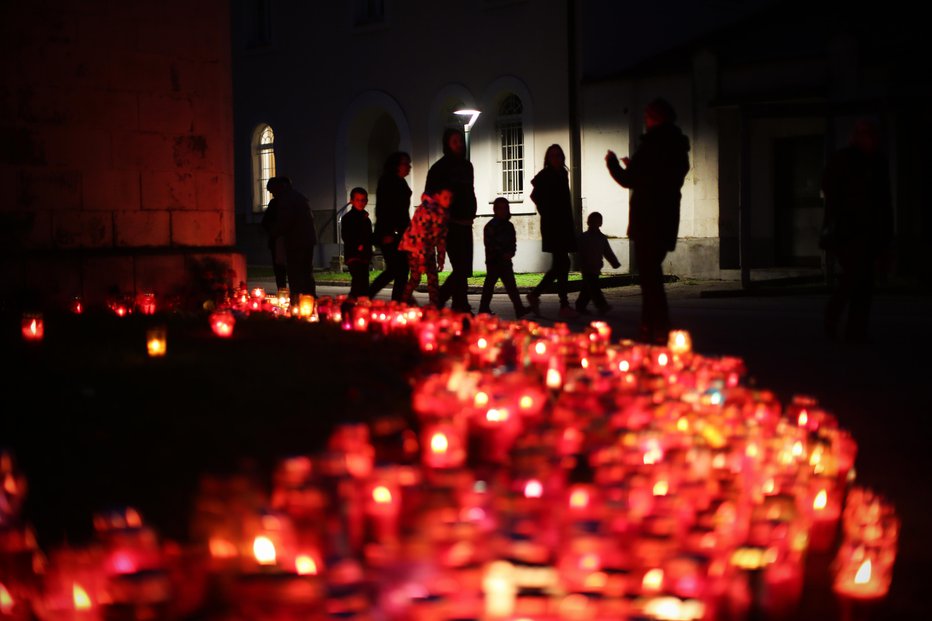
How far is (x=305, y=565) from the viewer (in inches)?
120

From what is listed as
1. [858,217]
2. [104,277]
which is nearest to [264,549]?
[858,217]

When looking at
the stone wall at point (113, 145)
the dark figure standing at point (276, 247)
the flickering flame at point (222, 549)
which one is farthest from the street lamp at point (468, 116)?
the flickering flame at point (222, 549)

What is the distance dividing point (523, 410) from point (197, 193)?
7606 mm

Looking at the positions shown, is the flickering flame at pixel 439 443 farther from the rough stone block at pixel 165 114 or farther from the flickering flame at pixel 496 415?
the rough stone block at pixel 165 114

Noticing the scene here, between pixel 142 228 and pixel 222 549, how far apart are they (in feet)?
30.0

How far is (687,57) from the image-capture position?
2420 centimetres

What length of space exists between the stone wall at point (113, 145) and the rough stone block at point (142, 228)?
0.01 m

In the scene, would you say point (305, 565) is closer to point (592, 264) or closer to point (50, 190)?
point (50, 190)

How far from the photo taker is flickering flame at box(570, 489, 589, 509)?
12.2 feet

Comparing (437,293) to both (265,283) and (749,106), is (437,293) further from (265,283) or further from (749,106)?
(265,283)

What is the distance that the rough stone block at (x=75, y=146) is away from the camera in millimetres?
11500

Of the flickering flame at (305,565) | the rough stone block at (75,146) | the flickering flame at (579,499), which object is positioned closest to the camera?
the flickering flame at (305,565)

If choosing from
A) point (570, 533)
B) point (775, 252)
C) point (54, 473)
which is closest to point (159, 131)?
point (54, 473)

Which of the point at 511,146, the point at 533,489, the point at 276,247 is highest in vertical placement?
the point at 511,146
